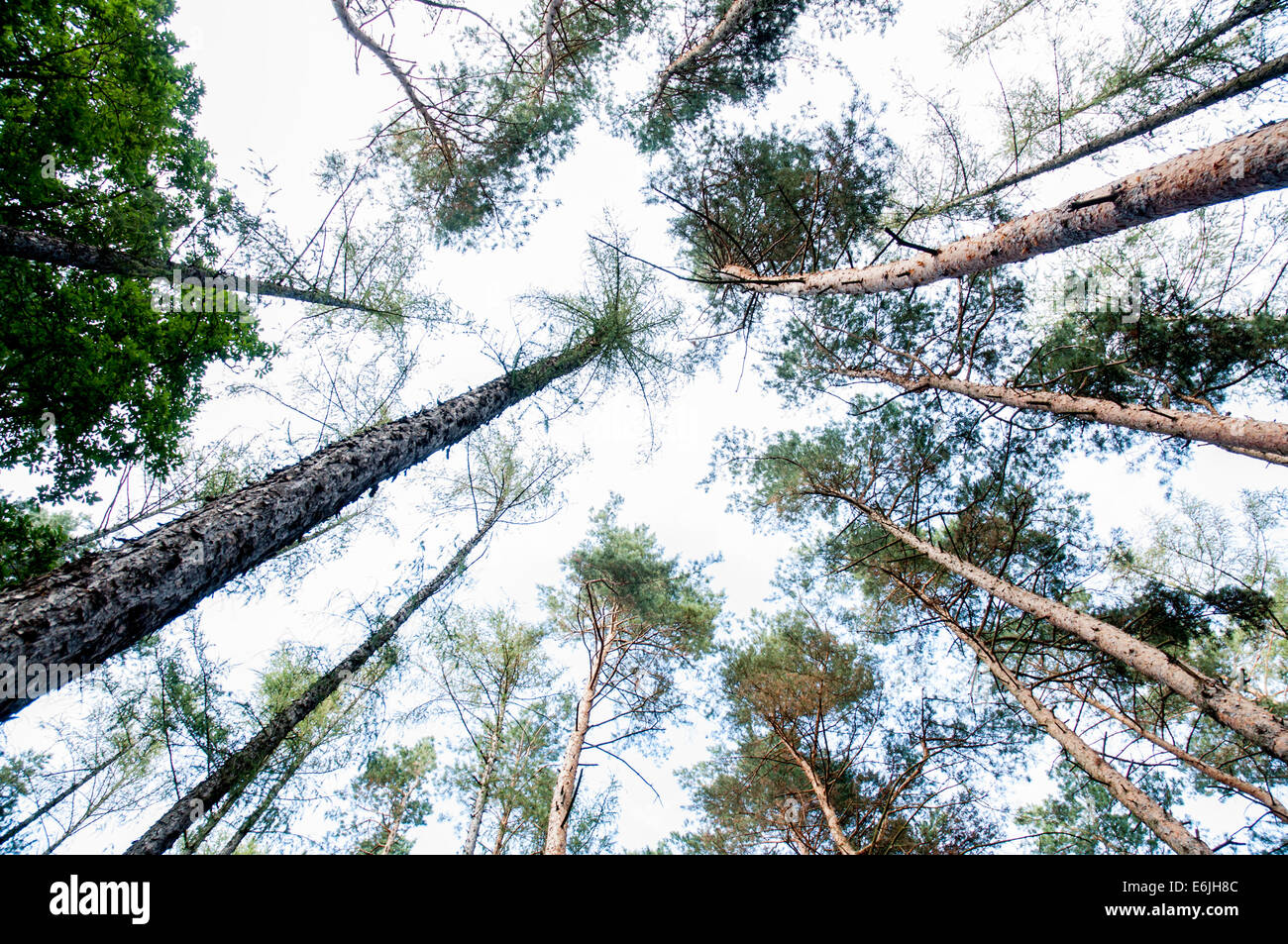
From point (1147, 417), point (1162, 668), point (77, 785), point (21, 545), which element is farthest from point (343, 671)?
point (1147, 417)

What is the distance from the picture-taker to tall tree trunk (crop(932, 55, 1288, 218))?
5.81 metres

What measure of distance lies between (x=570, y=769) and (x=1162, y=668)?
19.7ft

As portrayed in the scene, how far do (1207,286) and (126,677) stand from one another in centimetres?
1518

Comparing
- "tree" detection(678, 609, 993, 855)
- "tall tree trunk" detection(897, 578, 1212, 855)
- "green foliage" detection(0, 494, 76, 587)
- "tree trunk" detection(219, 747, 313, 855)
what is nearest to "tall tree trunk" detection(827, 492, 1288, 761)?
"tall tree trunk" detection(897, 578, 1212, 855)

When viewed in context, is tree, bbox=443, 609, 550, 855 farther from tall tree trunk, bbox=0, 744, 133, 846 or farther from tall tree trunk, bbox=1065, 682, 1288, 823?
tall tree trunk, bbox=1065, 682, 1288, 823

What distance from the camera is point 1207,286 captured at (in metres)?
6.01

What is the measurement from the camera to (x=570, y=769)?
5.67 m

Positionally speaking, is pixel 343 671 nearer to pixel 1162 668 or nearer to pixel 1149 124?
pixel 1162 668

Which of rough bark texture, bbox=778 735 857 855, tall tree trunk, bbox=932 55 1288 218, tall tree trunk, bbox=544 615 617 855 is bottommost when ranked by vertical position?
rough bark texture, bbox=778 735 857 855

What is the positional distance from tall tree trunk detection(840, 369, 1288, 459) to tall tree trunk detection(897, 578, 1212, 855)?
2.67 metres

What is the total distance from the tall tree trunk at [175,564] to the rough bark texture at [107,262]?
428cm
